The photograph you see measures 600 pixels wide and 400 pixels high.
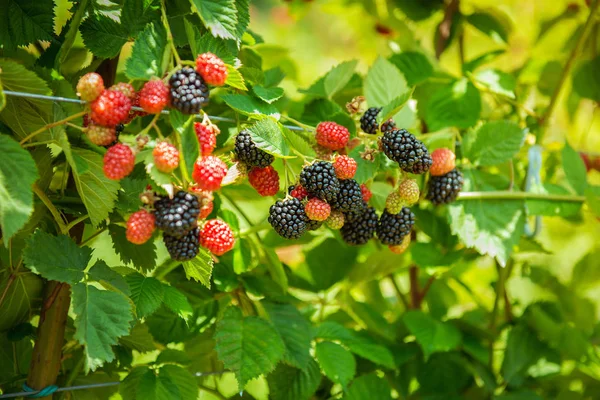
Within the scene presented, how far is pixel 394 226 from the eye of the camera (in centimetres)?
98

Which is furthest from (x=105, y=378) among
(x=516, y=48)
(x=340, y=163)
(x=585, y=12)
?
(x=516, y=48)

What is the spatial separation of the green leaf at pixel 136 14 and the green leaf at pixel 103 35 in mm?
12

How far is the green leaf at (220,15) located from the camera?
81 centimetres

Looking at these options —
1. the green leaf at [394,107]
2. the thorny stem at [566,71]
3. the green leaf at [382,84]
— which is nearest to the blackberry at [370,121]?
the green leaf at [394,107]

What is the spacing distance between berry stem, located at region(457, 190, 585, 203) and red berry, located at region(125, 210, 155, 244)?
2.17 ft

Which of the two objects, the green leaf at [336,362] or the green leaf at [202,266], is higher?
the green leaf at [202,266]

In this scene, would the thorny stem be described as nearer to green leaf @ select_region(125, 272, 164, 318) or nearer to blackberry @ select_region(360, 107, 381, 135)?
blackberry @ select_region(360, 107, 381, 135)

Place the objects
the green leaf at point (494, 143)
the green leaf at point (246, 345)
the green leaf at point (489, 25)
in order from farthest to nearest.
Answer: the green leaf at point (489, 25) < the green leaf at point (494, 143) < the green leaf at point (246, 345)

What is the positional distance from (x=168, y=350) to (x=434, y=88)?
85 centimetres

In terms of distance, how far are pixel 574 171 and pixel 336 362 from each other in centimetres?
65

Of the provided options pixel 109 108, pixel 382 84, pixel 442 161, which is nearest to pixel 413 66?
pixel 382 84

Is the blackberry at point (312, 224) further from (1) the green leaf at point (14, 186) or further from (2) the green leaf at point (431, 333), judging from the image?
(2) the green leaf at point (431, 333)

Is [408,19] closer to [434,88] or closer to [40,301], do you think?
[434,88]

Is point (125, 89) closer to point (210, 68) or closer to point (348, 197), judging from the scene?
point (210, 68)
